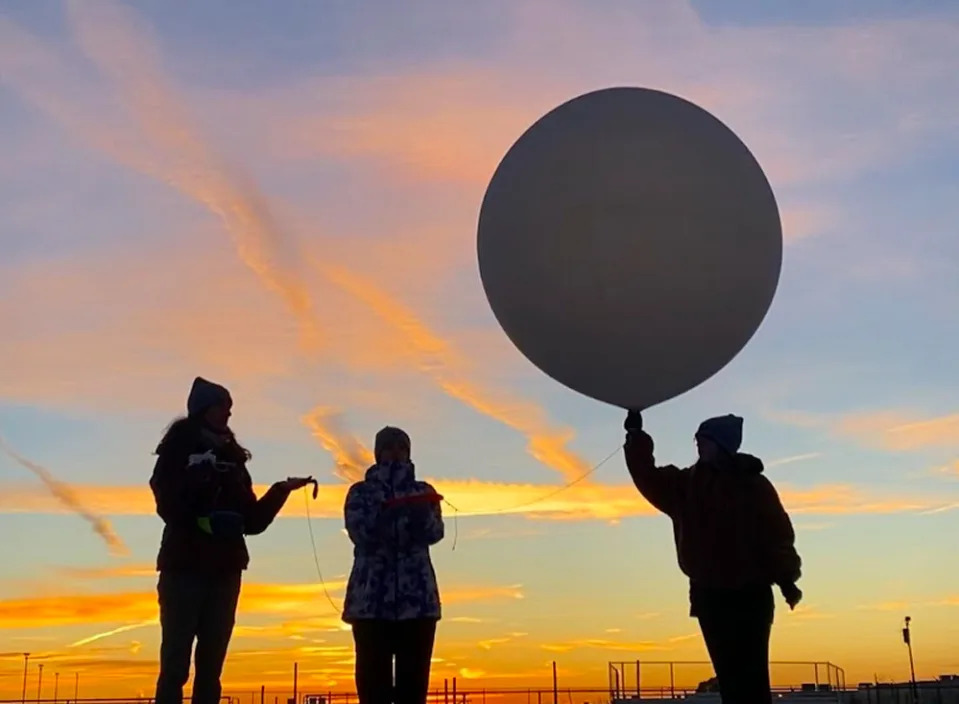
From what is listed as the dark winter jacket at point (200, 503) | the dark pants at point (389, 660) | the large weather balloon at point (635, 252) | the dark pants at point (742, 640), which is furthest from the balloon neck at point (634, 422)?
the dark winter jacket at point (200, 503)

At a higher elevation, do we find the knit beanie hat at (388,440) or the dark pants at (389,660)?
the knit beanie hat at (388,440)

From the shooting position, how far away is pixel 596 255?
6.01m

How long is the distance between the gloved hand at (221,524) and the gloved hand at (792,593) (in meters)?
2.72

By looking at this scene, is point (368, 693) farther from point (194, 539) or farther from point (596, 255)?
point (596, 255)

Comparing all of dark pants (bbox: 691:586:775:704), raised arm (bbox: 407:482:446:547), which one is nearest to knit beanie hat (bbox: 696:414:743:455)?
dark pants (bbox: 691:586:775:704)

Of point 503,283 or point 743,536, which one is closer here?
point 743,536

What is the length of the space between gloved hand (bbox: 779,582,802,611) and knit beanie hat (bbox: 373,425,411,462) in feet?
6.61

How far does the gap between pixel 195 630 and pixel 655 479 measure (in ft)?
8.04

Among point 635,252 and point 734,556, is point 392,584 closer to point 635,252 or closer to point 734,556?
point 734,556

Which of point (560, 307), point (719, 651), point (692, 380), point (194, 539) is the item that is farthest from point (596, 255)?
A: point (194, 539)

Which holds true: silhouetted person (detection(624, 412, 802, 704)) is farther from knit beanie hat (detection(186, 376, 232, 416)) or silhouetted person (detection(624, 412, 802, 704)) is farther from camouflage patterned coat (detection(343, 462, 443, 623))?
knit beanie hat (detection(186, 376, 232, 416))

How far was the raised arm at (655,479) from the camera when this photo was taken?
6.11 metres

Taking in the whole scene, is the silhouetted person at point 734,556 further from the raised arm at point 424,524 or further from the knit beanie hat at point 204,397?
the knit beanie hat at point 204,397

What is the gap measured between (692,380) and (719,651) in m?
1.41
